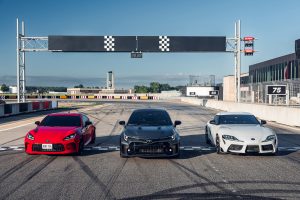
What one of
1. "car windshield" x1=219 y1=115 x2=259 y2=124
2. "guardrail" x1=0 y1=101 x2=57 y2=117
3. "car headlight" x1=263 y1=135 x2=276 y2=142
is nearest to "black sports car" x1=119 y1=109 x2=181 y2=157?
"car windshield" x1=219 y1=115 x2=259 y2=124

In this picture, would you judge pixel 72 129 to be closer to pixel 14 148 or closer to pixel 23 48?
pixel 14 148

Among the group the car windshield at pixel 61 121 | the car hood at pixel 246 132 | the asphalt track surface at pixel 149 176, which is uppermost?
the car windshield at pixel 61 121

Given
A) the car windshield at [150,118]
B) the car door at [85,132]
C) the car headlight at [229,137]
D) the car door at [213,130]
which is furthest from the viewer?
the car door at [213,130]

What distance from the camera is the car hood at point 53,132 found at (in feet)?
36.0

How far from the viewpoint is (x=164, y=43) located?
3734 cm

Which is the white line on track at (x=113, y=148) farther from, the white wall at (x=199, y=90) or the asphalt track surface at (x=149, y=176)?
the white wall at (x=199, y=90)

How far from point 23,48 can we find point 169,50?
43.2ft

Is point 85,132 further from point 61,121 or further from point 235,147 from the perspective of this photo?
point 235,147

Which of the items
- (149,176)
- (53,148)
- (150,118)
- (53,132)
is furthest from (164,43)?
(149,176)

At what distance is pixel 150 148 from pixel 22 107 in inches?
1096

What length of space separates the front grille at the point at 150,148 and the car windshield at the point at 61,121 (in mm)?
2834

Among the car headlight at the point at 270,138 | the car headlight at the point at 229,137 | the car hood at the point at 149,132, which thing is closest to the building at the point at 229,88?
the car headlight at the point at 270,138

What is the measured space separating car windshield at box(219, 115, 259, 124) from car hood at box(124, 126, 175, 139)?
2.32 m

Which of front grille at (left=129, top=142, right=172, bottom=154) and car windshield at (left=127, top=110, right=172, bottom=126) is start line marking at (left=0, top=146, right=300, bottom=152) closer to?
car windshield at (left=127, top=110, right=172, bottom=126)
